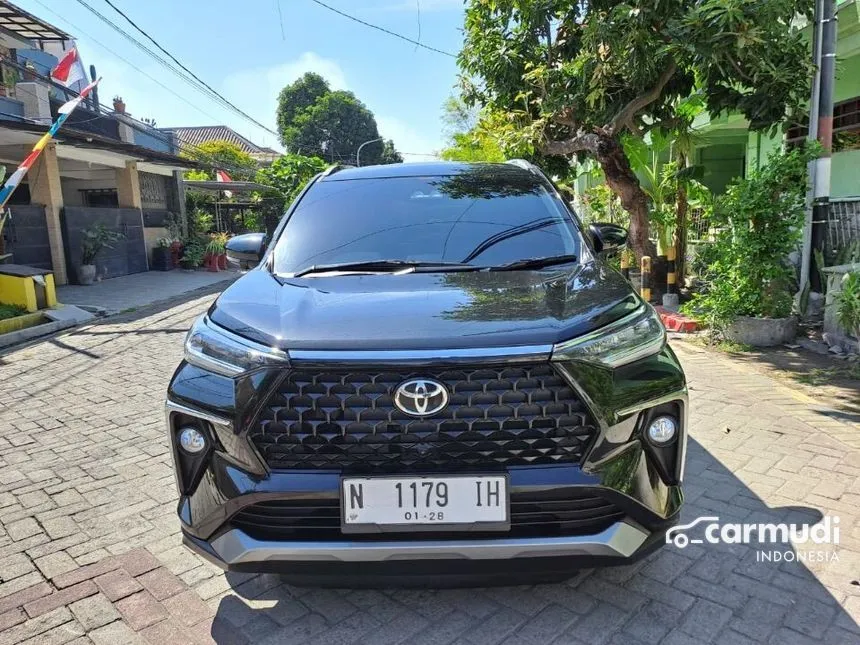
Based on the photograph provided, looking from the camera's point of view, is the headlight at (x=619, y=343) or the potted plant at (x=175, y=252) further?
the potted plant at (x=175, y=252)

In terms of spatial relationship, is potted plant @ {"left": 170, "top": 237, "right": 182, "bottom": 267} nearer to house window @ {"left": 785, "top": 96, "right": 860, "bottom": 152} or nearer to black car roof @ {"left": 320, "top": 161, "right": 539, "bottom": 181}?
house window @ {"left": 785, "top": 96, "right": 860, "bottom": 152}

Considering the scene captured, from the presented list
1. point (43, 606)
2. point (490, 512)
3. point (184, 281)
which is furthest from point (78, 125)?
point (490, 512)

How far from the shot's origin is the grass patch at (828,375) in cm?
519

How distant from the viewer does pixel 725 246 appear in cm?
643

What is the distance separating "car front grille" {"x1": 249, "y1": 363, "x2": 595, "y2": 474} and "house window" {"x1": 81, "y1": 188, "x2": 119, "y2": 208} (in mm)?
19399

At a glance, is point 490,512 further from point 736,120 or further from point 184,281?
point 184,281

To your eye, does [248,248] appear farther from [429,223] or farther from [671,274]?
[671,274]

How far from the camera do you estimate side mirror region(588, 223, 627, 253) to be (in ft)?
11.9

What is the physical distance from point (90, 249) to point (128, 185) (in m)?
3.63

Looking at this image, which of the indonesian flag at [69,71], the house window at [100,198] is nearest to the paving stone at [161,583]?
the indonesian flag at [69,71]

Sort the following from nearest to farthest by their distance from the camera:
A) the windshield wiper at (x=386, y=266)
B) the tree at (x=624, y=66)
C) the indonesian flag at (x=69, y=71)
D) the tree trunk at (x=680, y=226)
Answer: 1. the windshield wiper at (x=386, y=266)
2. the tree at (x=624, y=66)
3. the tree trunk at (x=680, y=226)
4. the indonesian flag at (x=69, y=71)

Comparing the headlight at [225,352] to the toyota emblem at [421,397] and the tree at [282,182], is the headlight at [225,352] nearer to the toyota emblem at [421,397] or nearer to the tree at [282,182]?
the toyota emblem at [421,397]

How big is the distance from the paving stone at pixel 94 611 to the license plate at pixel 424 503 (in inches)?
45.6

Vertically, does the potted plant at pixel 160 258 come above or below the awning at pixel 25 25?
below
